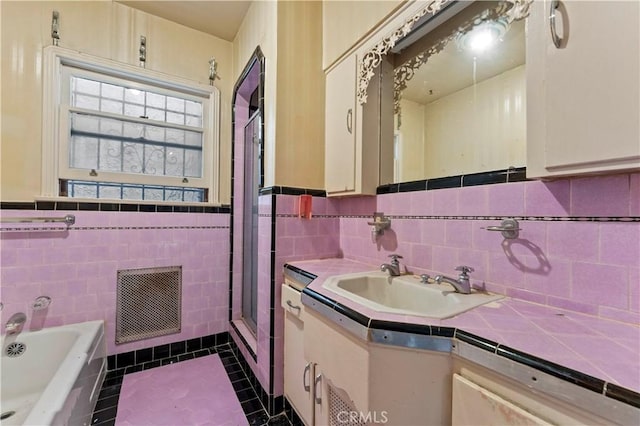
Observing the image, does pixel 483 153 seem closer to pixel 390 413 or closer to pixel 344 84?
pixel 344 84

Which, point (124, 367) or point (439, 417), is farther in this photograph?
point (124, 367)

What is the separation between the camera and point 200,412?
148cm

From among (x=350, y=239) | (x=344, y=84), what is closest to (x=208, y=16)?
(x=344, y=84)

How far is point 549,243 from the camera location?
0.83m

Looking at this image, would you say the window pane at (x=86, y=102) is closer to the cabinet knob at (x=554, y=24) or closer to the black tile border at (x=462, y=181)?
the black tile border at (x=462, y=181)

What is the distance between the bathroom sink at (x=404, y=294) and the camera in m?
0.82

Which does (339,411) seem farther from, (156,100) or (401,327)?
(156,100)

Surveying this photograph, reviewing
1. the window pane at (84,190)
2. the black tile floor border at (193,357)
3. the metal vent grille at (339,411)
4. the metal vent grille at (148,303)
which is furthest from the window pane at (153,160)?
the metal vent grille at (339,411)

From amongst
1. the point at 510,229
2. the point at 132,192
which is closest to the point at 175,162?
the point at 132,192

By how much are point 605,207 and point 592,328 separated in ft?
1.07

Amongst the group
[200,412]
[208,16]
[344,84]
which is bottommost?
[200,412]

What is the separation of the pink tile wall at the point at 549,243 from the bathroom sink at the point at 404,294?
12 cm

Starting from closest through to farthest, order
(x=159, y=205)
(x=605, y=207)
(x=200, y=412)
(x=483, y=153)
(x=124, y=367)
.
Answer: (x=605, y=207) → (x=483, y=153) → (x=200, y=412) → (x=124, y=367) → (x=159, y=205)

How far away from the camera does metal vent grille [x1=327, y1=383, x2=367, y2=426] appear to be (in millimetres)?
933
